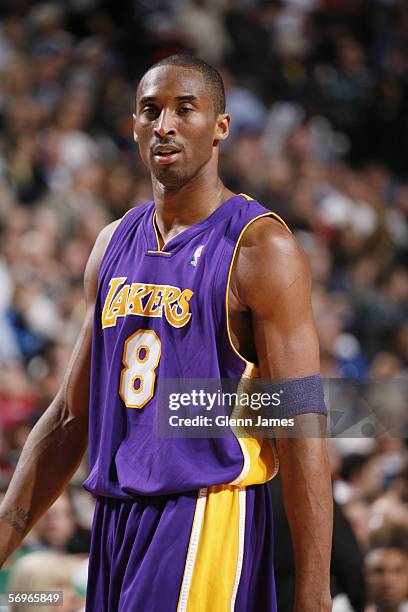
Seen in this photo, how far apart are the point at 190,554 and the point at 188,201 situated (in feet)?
2.89

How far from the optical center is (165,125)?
2.69 meters

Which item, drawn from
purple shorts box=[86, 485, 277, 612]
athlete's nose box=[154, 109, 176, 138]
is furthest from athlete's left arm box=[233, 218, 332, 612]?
athlete's nose box=[154, 109, 176, 138]

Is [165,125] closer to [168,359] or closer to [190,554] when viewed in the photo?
[168,359]

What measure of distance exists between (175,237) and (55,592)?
4.56 ft

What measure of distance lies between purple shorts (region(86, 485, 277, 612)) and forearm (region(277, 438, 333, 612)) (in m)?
0.14

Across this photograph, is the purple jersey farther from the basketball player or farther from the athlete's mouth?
the athlete's mouth

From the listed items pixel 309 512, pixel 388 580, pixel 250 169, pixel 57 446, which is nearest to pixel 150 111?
pixel 57 446

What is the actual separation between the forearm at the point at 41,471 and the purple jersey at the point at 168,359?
193mm

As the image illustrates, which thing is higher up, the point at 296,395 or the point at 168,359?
the point at 168,359

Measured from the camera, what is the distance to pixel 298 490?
2566 mm

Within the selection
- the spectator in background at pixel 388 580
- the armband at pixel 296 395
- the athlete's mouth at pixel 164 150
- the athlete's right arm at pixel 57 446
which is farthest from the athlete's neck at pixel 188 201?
the spectator in background at pixel 388 580

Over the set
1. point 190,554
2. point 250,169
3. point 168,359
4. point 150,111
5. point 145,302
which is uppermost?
point 250,169

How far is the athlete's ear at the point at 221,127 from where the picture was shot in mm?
2803

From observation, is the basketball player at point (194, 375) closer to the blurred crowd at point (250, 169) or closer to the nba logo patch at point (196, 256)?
the nba logo patch at point (196, 256)
